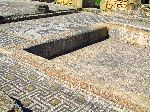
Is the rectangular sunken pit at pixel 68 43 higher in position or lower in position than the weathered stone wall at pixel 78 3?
lower

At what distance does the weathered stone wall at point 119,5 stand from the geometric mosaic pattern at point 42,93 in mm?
7233

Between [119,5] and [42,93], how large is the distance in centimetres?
806

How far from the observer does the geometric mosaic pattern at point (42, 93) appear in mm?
3910

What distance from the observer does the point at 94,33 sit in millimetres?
8172

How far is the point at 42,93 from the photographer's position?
13.9 ft

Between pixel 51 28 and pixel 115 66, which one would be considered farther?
pixel 51 28

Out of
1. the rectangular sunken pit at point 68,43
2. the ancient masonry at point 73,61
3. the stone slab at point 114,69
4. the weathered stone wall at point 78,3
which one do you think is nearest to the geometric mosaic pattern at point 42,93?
the ancient masonry at point 73,61

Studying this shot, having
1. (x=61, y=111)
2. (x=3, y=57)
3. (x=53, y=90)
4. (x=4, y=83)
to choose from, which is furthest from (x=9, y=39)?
(x=61, y=111)

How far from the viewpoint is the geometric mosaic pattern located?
154 inches

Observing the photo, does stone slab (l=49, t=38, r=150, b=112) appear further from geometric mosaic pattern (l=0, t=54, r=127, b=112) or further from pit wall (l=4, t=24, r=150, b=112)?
geometric mosaic pattern (l=0, t=54, r=127, b=112)

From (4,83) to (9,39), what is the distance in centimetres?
234

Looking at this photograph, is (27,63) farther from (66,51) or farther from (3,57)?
(66,51)

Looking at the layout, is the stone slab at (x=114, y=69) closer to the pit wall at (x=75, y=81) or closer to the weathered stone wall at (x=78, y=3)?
the pit wall at (x=75, y=81)

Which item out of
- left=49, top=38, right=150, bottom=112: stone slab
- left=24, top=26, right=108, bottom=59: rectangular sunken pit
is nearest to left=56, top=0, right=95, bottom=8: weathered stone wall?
left=24, top=26, right=108, bottom=59: rectangular sunken pit
